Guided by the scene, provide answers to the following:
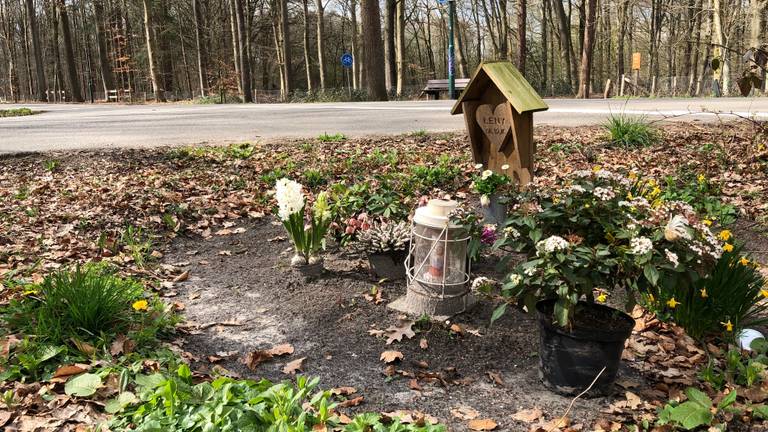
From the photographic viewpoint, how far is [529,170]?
5.22 meters

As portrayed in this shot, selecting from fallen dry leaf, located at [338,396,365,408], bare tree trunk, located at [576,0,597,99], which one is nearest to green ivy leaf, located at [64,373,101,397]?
fallen dry leaf, located at [338,396,365,408]

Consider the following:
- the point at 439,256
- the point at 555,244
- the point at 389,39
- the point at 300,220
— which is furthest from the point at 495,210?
the point at 389,39

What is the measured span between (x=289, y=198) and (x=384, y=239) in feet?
2.41

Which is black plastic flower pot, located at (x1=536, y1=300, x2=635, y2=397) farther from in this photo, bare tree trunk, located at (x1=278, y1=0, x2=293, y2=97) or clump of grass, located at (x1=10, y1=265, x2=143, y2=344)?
bare tree trunk, located at (x1=278, y1=0, x2=293, y2=97)

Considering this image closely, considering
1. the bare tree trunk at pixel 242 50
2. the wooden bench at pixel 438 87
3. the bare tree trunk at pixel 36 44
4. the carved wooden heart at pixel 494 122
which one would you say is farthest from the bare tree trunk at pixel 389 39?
the bare tree trunk at pixel 36 44

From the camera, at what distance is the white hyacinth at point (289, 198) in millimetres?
4066

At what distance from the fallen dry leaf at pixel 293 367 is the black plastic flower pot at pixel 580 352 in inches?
50.5

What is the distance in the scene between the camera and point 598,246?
2.76 meters

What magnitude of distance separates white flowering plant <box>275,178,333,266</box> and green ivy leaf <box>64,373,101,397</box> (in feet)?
5.88

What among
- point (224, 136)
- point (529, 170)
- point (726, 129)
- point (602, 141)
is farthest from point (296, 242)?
point (726, 129)

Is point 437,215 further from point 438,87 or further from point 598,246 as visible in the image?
point 438,87

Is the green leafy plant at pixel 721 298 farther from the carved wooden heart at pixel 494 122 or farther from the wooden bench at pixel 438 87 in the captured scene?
the wooden bench at pixel 438 87

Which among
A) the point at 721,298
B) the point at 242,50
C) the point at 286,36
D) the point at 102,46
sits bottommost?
the point at 721,298

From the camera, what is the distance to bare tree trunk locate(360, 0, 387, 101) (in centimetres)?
1788
